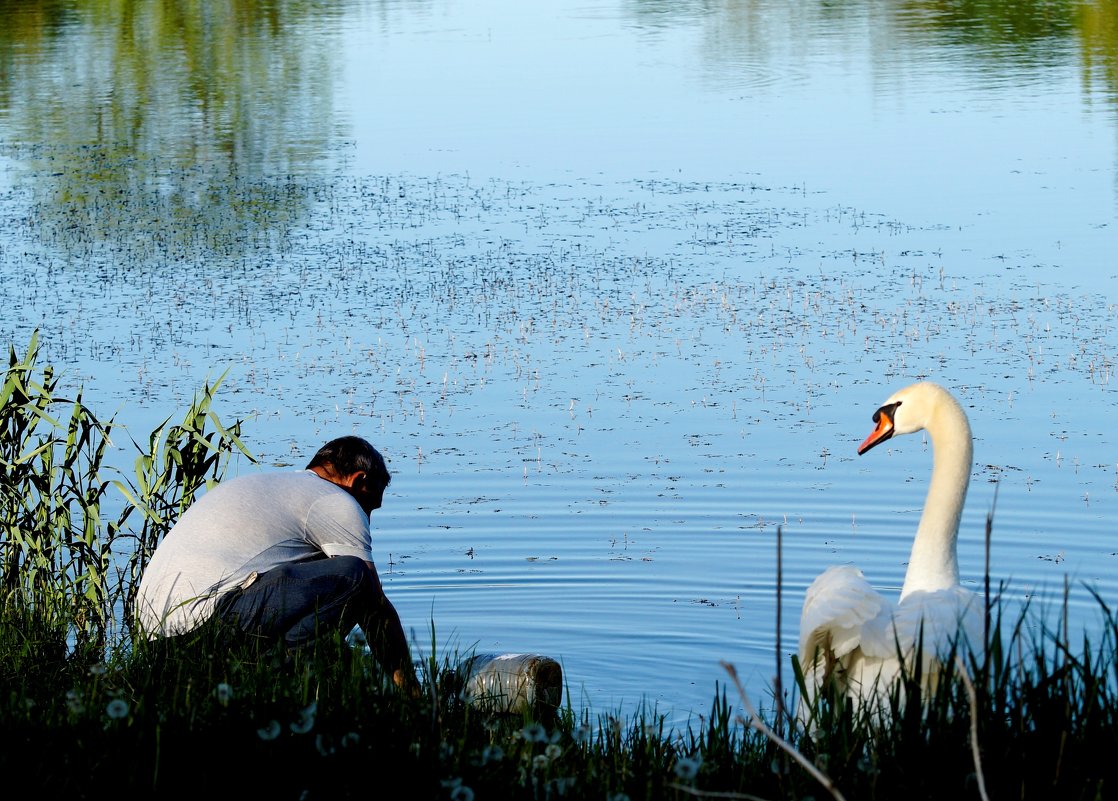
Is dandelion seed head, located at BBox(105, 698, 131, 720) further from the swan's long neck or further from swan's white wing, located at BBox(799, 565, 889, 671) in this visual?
the swan's long neck

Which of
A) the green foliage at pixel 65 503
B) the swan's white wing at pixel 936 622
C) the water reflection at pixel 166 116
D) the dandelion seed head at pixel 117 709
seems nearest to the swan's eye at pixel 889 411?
the swan's white wing at pixel 936 622

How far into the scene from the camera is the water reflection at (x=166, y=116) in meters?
19.5

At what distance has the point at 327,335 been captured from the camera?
14.0 metres

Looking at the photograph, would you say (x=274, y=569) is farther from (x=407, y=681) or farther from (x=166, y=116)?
(x=166, y=116)

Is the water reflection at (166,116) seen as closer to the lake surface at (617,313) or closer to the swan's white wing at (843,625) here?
the lake surface at (617,313)

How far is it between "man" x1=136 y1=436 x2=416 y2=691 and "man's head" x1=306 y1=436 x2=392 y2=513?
12cm

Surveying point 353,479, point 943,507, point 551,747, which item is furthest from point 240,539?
point 943,507

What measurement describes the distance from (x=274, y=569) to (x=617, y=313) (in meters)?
8.18

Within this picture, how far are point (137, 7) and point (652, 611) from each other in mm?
37523

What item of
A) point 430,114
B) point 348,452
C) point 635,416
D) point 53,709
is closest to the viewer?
point 53,709

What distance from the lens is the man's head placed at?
22.2 feet

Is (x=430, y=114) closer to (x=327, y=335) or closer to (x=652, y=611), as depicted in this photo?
(x=327, y=335)

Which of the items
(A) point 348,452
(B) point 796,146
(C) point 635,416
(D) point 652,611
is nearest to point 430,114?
(B) point 796,146

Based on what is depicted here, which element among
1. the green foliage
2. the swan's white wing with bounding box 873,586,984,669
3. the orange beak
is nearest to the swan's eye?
the orange beak
